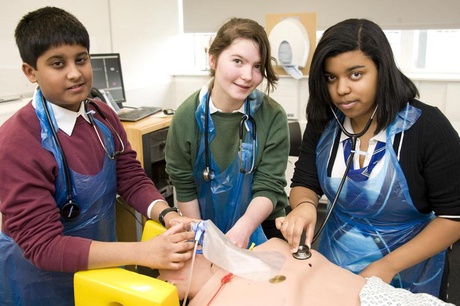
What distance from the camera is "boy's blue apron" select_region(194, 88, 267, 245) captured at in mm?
1464

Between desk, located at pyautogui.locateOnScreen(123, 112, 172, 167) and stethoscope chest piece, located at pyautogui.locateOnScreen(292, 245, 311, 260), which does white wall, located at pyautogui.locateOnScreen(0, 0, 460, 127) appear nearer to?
desk, located at pyautogui.locateOnScreen(123, 112, 172, 167)

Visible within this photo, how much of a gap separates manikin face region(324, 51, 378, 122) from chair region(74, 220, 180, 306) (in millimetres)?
652

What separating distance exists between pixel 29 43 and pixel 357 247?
1.06m

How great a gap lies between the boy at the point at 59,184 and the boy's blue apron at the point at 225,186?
0.83 ft

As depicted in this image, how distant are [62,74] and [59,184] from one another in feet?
0.94

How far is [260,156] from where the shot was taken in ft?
4.84

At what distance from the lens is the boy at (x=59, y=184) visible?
3.26 feet

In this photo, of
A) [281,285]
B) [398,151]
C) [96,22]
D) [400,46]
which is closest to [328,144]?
[398,151]

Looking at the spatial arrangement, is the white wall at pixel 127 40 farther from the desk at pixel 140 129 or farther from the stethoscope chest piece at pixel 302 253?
the stethoscope chest piece at pixel 302 253

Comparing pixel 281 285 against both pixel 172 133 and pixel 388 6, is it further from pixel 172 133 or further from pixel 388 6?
pixel 388 6

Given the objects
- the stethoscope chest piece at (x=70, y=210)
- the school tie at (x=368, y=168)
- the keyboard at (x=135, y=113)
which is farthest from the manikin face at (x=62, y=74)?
the keyboard at (x=135, y=113)

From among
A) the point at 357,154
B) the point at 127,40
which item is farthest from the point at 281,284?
the point at 127,40

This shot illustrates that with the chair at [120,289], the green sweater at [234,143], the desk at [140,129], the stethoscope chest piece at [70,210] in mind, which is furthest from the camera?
the desk at [140,129]

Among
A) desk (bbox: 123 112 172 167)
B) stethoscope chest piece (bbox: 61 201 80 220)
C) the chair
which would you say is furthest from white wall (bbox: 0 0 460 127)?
the chair
